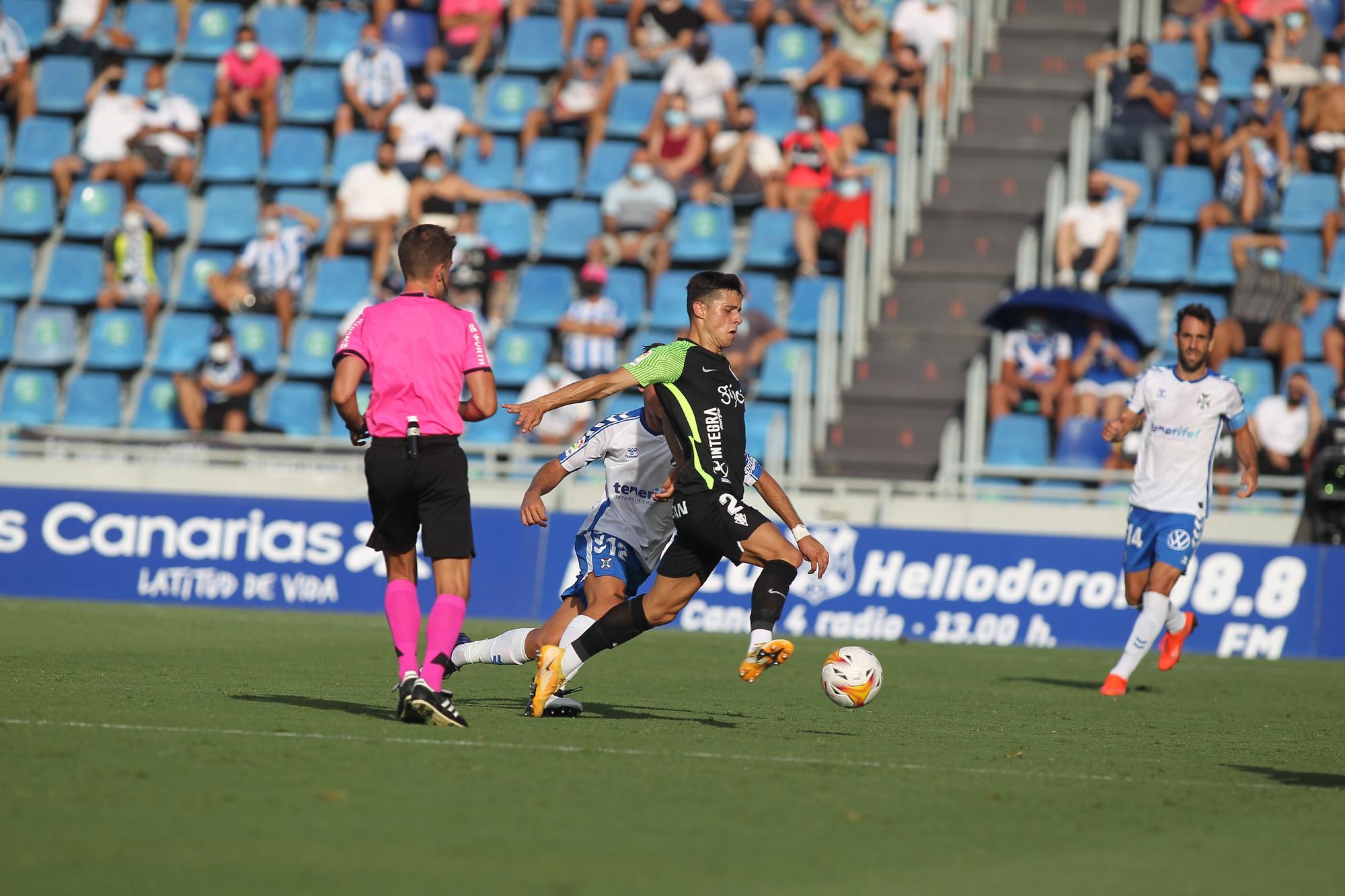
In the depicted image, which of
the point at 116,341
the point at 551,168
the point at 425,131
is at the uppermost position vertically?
the point at 425,131

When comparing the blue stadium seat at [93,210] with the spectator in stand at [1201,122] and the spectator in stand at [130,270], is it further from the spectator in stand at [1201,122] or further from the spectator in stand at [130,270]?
the spectator in stand at [1201,122]

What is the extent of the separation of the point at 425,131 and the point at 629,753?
1708cm

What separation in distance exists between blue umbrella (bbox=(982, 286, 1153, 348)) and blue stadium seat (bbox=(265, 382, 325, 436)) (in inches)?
306

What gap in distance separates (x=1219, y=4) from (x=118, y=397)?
14719mm

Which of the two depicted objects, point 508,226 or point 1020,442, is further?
point 508,226

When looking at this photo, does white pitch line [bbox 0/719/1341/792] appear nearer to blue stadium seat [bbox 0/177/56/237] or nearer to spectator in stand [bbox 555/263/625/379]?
spectator in stand [bbox 555/263/625/379]

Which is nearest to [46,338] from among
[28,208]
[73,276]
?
[73,276]

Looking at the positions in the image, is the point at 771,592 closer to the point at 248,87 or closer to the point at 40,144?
the point at 248,87

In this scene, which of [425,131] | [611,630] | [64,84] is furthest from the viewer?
[64,84]

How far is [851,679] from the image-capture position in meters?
9.26

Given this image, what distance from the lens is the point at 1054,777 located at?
746 centimetres

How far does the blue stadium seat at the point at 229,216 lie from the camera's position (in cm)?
2352

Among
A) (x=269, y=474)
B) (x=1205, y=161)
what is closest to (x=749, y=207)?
(x=1205, y=161)

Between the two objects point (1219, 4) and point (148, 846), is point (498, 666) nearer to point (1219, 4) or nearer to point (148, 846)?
point (148, 846)
